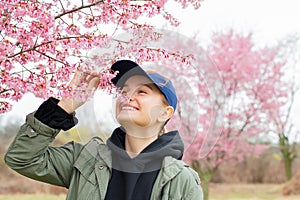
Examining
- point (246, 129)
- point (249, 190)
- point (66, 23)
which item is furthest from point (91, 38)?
point (249, 190)

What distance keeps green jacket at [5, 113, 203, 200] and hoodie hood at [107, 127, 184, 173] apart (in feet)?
0.07

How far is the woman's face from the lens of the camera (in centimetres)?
137

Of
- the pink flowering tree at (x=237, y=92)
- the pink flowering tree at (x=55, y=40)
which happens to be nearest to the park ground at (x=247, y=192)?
the pink flowering tree at (x=237, y=92)

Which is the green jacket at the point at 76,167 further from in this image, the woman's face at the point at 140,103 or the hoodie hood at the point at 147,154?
the woman's face at the point at 140,103

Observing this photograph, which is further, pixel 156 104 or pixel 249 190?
pixel 249 190

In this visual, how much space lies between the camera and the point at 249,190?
42.5 feet

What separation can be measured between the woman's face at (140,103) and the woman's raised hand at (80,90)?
10 centimetres

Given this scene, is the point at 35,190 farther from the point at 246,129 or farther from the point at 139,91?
the point at 139,91

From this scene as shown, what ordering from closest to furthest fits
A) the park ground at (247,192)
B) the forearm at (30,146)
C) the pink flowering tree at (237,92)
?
1. the forearm at (30,146)
2. the pink flowering tree at (237,92)
3. the park ground at (247,192)

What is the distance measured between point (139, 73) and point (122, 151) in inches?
9.0

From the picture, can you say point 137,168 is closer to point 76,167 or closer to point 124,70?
point 76,167

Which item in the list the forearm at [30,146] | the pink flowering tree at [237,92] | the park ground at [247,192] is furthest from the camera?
the park ground at [247,192]

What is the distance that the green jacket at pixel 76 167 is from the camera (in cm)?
134

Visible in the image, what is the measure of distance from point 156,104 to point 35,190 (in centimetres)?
904
